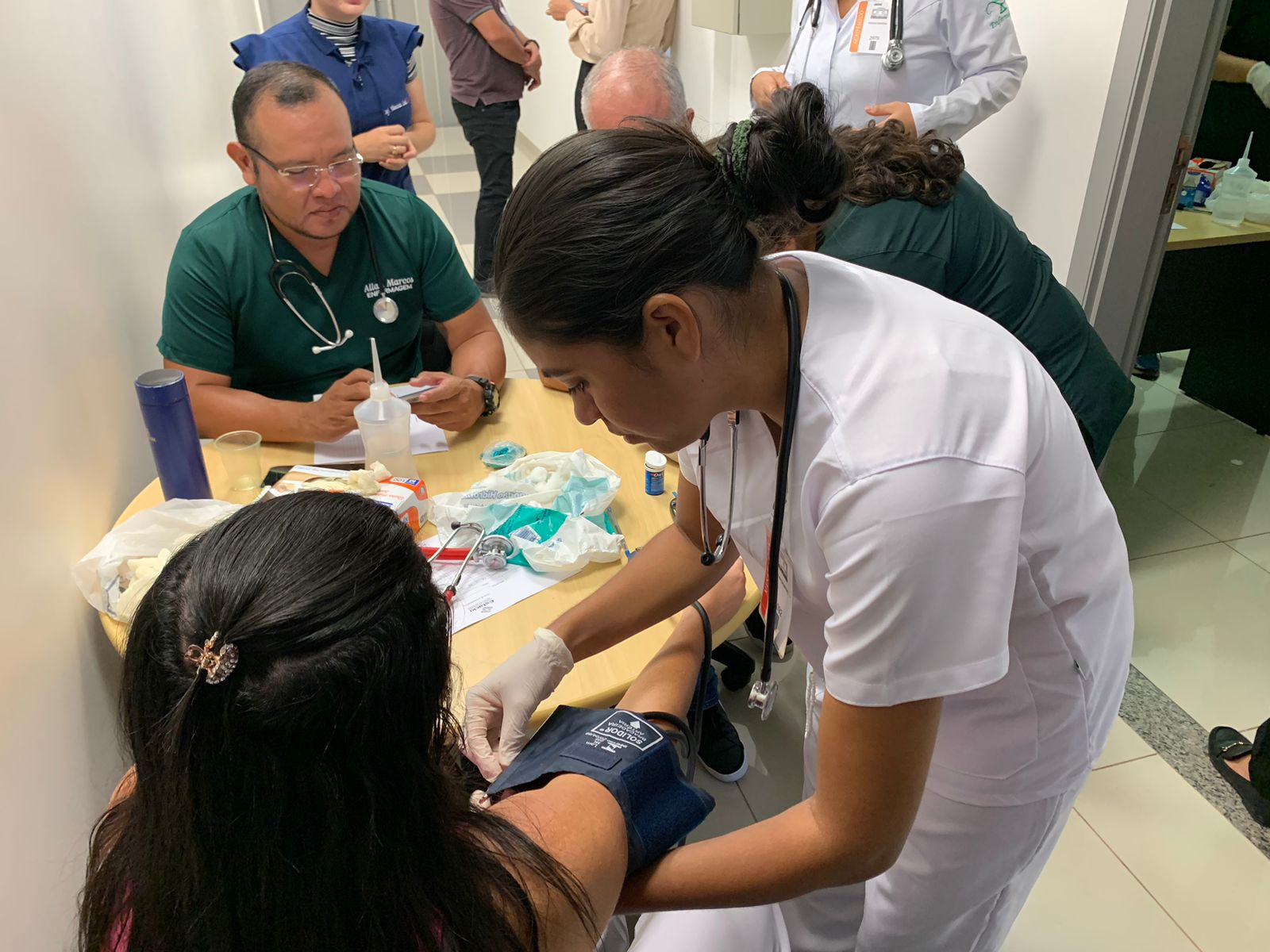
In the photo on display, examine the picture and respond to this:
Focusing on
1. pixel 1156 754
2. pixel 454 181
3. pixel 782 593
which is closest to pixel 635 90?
pixel 782 593

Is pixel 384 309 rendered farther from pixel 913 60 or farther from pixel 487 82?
pixel 487 82

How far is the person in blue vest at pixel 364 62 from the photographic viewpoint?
103 inches

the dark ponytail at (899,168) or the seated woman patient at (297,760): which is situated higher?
the dark ponytail at (899,168)

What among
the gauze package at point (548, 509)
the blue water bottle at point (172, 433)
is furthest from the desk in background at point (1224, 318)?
the blue water bottle at point (172, 433)

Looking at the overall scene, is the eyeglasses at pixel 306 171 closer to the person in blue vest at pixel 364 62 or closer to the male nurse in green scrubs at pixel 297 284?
the male nurse in green scrubs at pixel 297 284

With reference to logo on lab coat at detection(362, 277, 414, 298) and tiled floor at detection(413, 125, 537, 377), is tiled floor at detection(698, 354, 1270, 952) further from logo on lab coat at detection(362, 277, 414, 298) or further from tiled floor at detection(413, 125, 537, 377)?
tiled floor at detection(413, 125, 537, 377)

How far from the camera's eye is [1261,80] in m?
3.06

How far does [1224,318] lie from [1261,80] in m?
0.81

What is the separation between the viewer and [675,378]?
794 millimetres

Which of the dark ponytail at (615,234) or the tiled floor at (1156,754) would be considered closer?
the dark ponytail at (615,234)

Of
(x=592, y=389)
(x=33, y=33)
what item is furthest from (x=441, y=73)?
(x=592, y=389)

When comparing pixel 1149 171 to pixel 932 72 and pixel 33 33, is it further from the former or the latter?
pixel 33 33

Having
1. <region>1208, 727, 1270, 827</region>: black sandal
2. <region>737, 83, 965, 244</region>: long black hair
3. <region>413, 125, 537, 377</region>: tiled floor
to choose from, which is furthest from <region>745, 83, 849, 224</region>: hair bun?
<region>413, 125, 537, 377</region>: tiled floor

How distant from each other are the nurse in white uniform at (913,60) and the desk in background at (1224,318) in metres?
1.22
